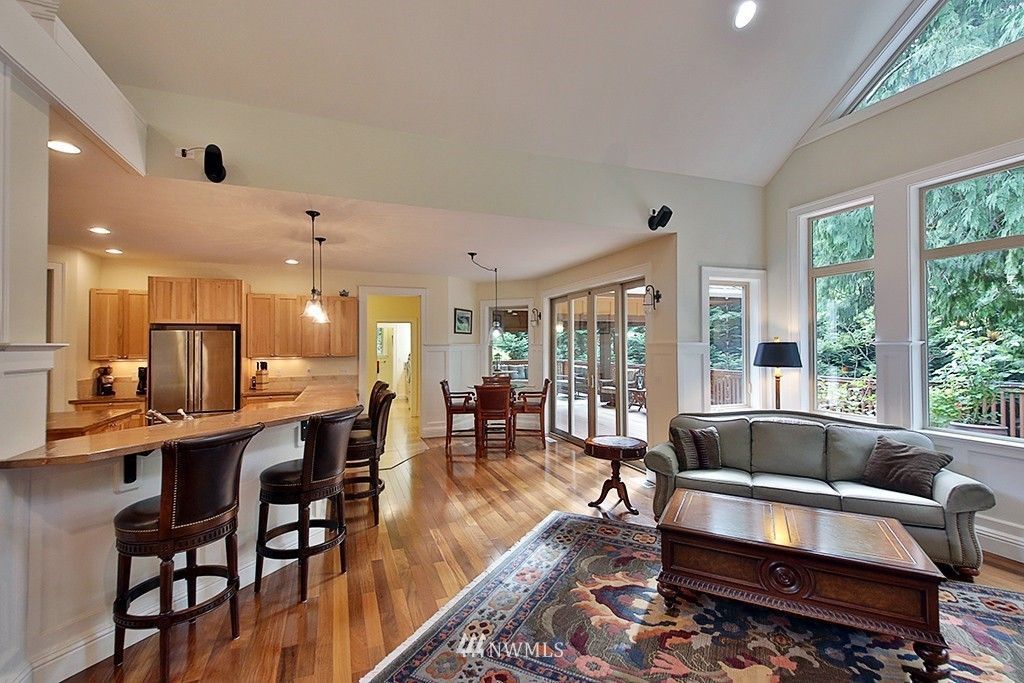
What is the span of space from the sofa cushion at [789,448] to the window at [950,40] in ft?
9.78

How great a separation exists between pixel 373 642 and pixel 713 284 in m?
4.38

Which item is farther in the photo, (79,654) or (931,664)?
(79,654)

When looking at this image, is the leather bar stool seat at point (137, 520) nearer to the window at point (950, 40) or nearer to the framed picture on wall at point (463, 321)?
the framed picture on wall at point (463, 321)

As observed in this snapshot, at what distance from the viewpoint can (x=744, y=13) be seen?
313cm

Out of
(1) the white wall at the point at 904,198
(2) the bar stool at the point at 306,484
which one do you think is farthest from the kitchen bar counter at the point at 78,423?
(1) the white wall at the point at 904,198

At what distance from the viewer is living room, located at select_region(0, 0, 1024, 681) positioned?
1.96 m

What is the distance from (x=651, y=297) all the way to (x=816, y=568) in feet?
10.2

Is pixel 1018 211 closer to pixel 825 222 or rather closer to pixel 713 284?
pixel 825 222

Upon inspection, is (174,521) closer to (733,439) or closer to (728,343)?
(733,439)

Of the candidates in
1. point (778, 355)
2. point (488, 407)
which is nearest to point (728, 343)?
point (778, 355)

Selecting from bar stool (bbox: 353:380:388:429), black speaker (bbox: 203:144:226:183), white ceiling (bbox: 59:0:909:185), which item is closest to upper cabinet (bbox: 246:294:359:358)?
bar stool (bbox: 353:380:388:429)

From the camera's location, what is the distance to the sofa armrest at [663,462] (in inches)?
135

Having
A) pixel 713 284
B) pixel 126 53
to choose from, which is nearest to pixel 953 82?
pixel 713 284

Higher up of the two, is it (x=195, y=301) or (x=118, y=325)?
(x=195, y=301)
